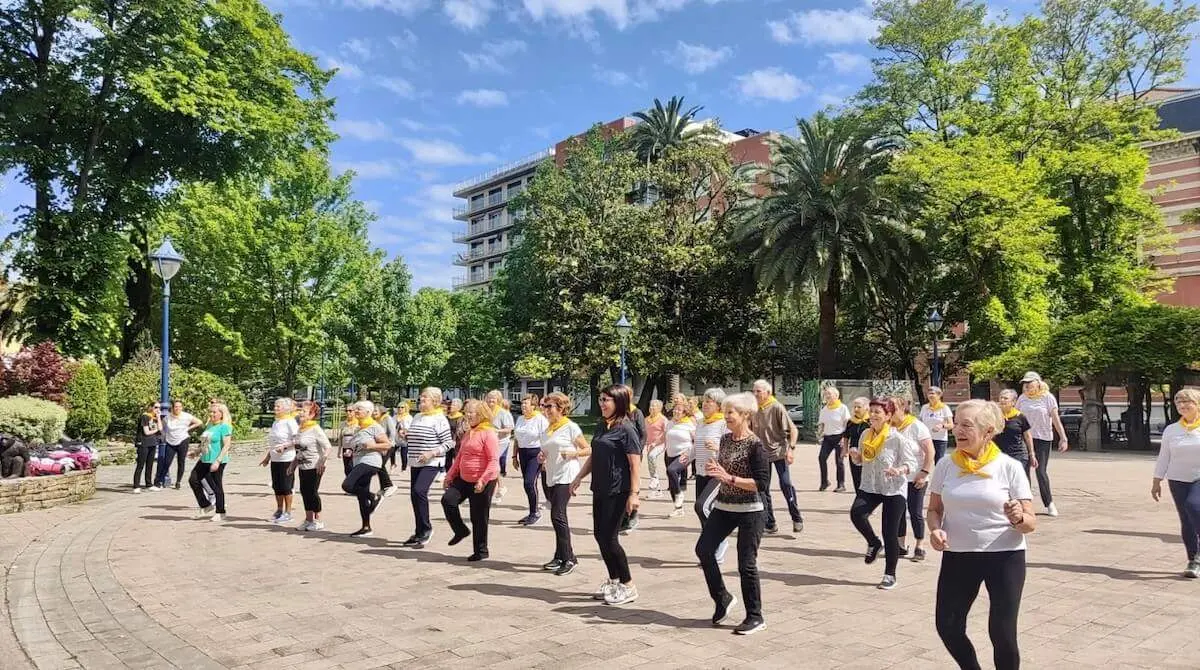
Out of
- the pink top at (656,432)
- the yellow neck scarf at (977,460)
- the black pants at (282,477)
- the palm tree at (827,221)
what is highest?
the palm tree at (827,221)

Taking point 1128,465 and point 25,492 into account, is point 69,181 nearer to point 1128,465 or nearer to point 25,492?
point 25,492

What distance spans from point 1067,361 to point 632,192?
19394mm

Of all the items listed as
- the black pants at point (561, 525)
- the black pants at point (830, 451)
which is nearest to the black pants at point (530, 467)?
the black pants at point (561, 525)

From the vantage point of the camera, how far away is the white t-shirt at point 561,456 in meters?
7.82

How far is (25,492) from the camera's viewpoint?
11789 millimetres

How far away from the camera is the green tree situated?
21750 millimetres

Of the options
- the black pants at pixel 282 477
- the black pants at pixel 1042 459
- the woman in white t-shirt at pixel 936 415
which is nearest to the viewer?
the black pants at pixel 282 477

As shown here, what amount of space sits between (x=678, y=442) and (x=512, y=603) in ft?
17.7

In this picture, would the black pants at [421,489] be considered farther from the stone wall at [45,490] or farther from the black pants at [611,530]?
the stone wall at [45,490]

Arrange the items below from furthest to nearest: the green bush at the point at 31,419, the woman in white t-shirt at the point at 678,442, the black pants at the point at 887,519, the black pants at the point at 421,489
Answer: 1. the green bush at the point at 31,419
2. the woman in white t-shirt at the point at 678,442
3. the black pants at the point at 421,489
4. the black pants at the point at 887,519

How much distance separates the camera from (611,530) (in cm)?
626

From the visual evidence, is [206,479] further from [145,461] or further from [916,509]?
[916,509]

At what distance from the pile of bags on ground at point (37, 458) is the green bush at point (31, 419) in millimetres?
533

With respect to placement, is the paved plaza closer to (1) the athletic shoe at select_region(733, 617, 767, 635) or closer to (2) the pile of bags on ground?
(1) the athletic shoe at select_region(733, 617, 767, 635)
